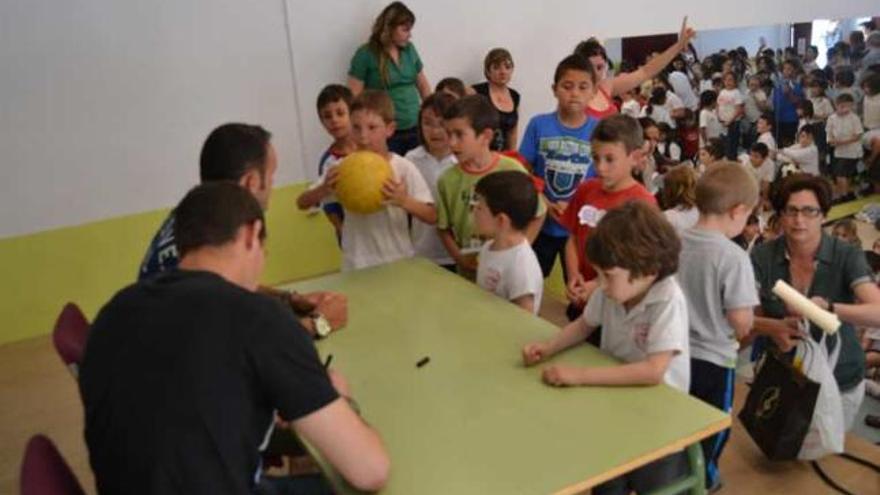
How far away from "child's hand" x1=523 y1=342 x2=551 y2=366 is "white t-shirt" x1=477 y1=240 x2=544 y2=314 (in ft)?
1.60

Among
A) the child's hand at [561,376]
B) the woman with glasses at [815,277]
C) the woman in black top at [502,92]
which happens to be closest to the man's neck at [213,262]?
the child's hand at [561,376]

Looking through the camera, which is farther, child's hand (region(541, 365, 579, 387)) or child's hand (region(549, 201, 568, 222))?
child's hand (region(549, 201, 568, 222))

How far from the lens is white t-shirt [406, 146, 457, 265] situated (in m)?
3.27

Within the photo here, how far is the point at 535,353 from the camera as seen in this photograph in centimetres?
194

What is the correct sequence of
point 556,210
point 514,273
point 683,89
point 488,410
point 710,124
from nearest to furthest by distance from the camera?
point 488,410
point 514,273
point 556,210
point 683,89
point 710,124

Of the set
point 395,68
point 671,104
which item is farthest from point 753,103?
point 395,68

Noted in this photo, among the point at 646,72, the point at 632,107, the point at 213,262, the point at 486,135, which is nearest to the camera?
the point at 213,262

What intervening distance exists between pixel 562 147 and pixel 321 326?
1.71 metres

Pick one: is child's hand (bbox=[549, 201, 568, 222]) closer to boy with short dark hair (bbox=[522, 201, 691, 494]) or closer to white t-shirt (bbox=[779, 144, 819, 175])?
boy with short dark hair (bbox=[522, 201, 691, 494])

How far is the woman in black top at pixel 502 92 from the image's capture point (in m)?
5.20

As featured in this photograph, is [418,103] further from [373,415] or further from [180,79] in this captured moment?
[373,415]

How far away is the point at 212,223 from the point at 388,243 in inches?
64.9

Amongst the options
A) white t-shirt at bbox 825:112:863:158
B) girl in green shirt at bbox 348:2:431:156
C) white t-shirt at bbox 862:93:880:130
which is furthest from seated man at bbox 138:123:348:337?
white t-shirt at bbox 862:93:880:130

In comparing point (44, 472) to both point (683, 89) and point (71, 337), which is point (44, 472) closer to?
point (71, 337)
